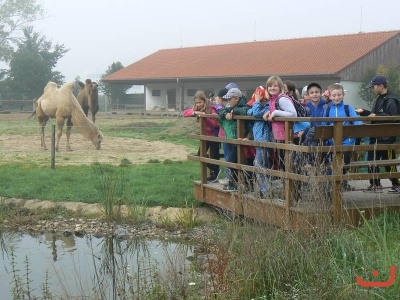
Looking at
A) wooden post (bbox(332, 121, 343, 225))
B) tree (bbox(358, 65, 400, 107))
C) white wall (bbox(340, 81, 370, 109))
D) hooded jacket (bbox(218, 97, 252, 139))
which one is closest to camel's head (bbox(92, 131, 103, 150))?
hooded jacket (bbox(218, 97, 252, 139))

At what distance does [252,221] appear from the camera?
5984mm

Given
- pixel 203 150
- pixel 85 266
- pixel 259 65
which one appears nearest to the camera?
pixel 85 266

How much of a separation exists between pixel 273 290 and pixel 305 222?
93 cm

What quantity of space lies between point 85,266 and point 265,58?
29.1 metres

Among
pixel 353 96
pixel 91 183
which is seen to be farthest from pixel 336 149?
pixel 353 96

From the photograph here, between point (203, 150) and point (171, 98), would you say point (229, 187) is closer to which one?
point (203, 150)

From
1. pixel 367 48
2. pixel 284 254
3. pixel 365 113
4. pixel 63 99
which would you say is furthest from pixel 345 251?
pixel 367 48

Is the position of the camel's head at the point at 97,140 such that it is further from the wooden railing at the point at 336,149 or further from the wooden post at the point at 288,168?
the wooden post at the point at 288,168

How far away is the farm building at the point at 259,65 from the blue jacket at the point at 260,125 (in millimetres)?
23183

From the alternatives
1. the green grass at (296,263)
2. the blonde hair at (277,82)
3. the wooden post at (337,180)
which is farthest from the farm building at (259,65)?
the green grass at (296,263)

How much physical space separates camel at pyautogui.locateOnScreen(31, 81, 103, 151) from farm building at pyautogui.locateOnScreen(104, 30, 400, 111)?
1526 cm

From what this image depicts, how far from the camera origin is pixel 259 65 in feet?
111

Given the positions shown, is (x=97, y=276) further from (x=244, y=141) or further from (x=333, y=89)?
(x=333, y=89)

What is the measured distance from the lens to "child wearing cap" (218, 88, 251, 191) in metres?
7.85
